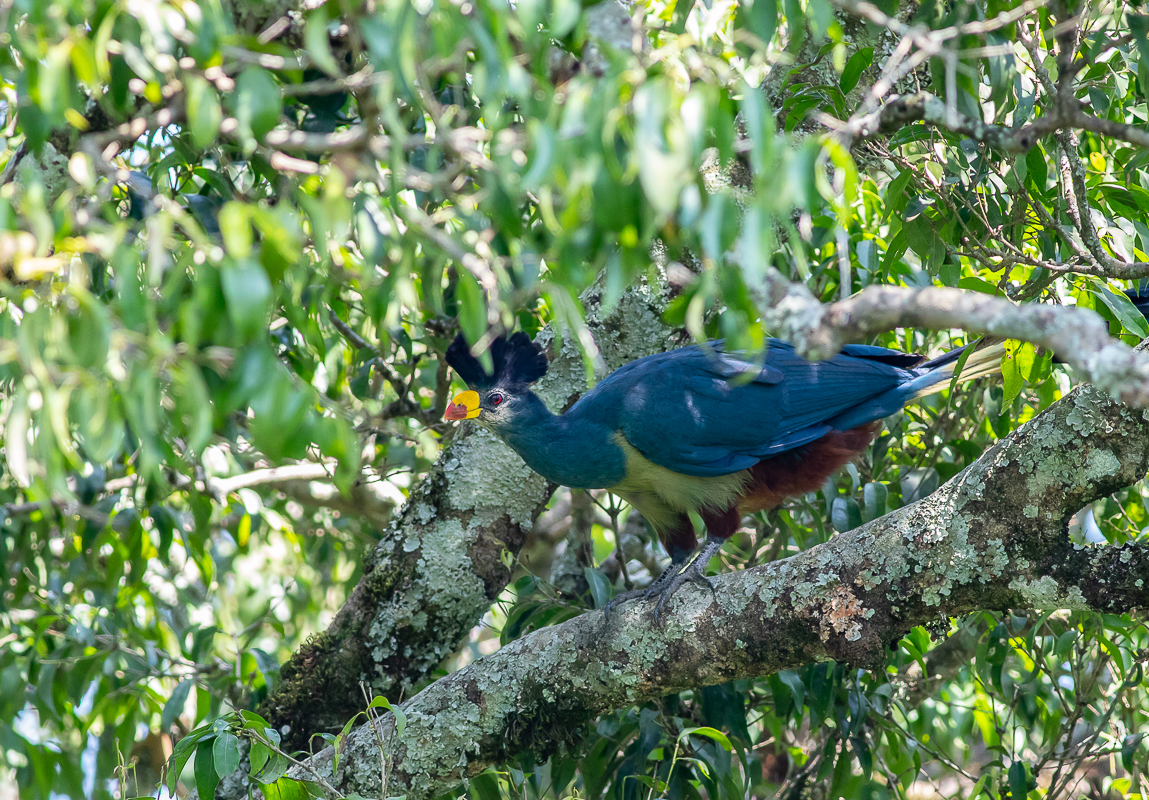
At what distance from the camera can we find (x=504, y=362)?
3602 mm

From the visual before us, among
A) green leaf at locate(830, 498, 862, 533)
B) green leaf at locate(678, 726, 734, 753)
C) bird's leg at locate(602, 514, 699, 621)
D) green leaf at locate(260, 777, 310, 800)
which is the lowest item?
bird's leg at locate(602, 514, 699, 621)

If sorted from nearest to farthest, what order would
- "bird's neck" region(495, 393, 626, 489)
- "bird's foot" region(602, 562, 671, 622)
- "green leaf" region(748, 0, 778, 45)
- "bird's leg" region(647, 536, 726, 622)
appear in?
"green leaf" region(748, 0, 778, 45) → "bird's leg" region(647, 536, 726, 622) → "bird's foot" region(602, 562, 671, 622) → "bird's neck" region(495, 393, 626, 489)

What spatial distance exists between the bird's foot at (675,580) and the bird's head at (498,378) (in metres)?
0.76

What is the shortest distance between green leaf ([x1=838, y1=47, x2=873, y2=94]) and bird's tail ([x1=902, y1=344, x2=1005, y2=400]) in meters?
0.86

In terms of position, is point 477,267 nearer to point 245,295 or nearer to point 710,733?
point 245,295

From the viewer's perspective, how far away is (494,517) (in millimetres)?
3551

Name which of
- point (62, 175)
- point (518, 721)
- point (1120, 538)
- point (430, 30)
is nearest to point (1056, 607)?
point (1120, 538)

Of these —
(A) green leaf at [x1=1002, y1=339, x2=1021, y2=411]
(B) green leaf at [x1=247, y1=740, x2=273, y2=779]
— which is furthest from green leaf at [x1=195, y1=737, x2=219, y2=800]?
(A) green leaf at [x1=1002, y1=339, x2=1021, y2=411]

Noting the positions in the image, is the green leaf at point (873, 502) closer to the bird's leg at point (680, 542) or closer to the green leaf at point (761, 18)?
the bird's leg at point (680, 542)

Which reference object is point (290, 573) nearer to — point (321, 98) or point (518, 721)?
point (518, 721)

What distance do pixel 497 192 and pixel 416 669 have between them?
8.14 feet

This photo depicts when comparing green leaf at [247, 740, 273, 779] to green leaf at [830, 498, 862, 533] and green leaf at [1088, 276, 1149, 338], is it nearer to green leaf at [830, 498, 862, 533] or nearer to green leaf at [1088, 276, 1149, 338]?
green leaf at [830, 498, 862, 533]

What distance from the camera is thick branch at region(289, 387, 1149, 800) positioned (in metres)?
2.28

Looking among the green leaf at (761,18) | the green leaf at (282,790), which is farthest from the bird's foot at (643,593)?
the green leaf at (761,18)
